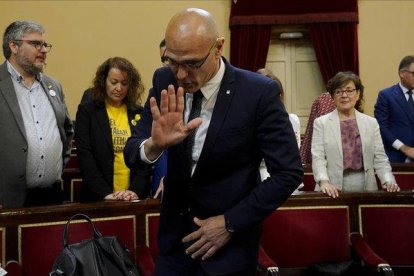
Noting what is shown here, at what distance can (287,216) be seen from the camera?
3.05m

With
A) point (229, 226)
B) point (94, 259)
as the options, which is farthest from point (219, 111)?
point (94, 259)

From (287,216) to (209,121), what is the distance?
1515mm

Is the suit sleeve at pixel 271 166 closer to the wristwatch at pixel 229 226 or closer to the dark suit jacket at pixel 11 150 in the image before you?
the wristwatch at pixel 229 226

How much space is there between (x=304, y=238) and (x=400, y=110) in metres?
2.07

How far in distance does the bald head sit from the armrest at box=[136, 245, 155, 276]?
53.4 inches

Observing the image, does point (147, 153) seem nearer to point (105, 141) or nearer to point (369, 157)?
point (105, 141)

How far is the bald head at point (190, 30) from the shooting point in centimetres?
152

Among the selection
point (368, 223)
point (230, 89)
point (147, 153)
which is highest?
point (230, 89)

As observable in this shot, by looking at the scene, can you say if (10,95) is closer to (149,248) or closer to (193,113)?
(149,248)

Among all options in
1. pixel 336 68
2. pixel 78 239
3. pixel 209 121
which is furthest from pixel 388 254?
pixel 336 68

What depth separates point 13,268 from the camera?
8.02 ft

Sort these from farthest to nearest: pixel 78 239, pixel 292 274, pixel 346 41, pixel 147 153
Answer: pixel 346 41
pixel 292 274
pixel 78 239
pixel 147 153

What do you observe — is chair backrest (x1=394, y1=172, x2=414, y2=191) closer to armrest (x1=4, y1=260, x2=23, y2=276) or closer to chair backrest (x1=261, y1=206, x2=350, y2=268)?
chair backrest (x1=261, y1=206, x2=350, y2=268)

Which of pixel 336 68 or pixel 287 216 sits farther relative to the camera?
pixel 336 68
